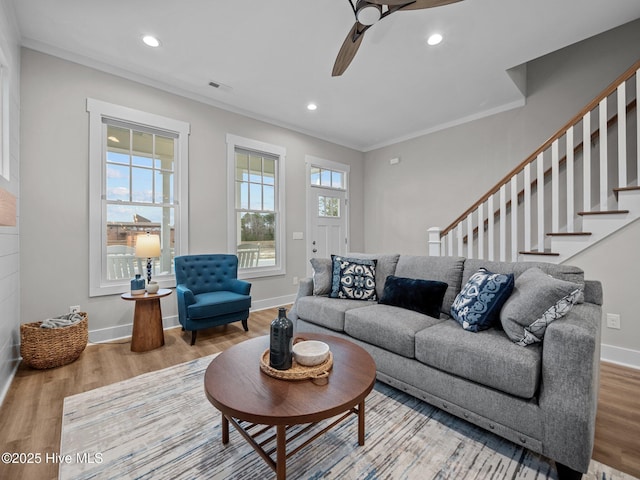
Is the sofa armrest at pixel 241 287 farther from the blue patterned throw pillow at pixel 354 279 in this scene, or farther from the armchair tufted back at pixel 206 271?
the blue patterned throw pillow at pixel 354 279

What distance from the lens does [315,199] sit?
5.05m

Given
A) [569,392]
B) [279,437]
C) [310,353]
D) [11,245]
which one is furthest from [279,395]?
[11,245]

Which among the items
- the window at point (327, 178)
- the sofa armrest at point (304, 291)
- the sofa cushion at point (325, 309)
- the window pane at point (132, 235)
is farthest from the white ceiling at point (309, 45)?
the sofa cushion at point (325, 309)

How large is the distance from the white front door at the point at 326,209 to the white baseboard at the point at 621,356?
12.0 ft

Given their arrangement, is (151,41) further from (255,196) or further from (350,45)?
(255,196)

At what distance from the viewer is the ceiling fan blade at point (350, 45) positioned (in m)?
1.94

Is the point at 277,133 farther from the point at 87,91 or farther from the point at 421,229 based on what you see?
the point at 421,229

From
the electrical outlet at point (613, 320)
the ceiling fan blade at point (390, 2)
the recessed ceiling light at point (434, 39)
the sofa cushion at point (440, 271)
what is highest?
the recessed ceiling light at point (434, 39)

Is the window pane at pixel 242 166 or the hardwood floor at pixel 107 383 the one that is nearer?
the hardwood floor at pixel 107 383

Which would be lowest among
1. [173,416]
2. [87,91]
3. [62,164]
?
[173,416]

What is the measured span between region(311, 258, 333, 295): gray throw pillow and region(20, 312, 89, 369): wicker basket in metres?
2.15

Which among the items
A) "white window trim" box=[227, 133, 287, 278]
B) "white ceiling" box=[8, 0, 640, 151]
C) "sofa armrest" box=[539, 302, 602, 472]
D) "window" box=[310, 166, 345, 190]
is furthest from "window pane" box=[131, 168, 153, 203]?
"sofa armrest" box=[539, 302, 602, 472]

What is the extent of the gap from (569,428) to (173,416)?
2.09 metres

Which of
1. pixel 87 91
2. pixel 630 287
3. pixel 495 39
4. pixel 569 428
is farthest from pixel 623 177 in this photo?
pixel 87 91
